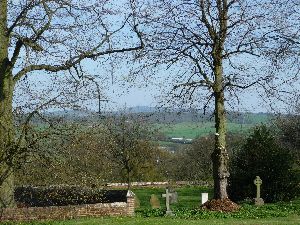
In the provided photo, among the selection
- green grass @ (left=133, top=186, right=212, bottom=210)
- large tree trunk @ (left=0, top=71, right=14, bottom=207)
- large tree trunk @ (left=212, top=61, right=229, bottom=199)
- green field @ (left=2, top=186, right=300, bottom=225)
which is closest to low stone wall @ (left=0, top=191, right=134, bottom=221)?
green field @ (left=2, top=186, right=300, bottom=225)

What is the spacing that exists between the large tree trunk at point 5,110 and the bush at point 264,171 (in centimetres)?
1410

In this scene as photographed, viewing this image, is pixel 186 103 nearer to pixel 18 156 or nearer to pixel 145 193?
pixel 18 156

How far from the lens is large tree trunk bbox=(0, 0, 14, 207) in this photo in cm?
1666

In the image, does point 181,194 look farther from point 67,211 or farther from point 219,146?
point 67,211

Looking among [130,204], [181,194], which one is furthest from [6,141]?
[181,194]

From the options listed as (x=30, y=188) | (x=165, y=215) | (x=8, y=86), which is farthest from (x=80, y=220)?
(x=8, y=86)

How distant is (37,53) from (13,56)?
5.35 ft

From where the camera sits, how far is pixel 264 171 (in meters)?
27.5

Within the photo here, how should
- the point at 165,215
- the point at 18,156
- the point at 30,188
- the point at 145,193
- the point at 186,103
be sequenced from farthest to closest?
the point at 145,193 < the point at 186,103 < the point at 165,215 < the point at 30,188 < the point at 18,156

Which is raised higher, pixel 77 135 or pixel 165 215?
pixel 77 135

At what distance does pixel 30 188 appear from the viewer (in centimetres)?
1745

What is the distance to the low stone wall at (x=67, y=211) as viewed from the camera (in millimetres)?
16422

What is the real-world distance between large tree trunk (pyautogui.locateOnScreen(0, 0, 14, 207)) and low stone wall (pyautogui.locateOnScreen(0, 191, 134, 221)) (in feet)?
3.30

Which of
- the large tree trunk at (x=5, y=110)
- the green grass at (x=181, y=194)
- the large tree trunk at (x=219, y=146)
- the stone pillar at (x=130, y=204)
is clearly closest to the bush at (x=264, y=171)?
the green grass at (x=181, y=194)
